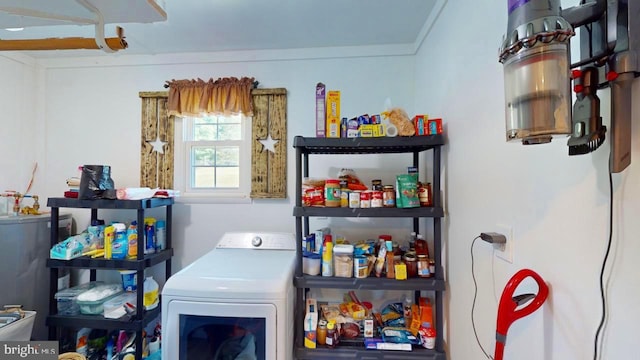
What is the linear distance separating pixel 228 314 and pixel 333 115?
113cm

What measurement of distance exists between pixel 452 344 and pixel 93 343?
2.43 metres

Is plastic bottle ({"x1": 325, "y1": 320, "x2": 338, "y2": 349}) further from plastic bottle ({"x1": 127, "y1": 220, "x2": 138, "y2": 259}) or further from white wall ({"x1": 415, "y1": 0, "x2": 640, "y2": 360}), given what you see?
plastic bottle ({"x1": 127, "y1": 220, "x2": 138, "y2": 259})

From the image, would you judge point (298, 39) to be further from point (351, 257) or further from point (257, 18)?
point (351, 257)

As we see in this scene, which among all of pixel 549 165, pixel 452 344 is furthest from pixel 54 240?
pixel 549 165

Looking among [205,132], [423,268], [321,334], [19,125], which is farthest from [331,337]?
[19,125]

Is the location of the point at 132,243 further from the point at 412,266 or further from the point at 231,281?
the point at 412,266

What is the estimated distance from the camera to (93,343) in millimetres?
1926

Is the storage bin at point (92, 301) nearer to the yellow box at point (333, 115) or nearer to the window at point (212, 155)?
the window at point (212, 155)

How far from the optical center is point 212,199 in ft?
7.03

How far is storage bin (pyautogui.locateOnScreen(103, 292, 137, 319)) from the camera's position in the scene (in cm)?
175

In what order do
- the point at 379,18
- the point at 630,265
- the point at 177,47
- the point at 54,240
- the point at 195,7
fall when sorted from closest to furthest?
1. the point at 630,265
2. the point at 195,7
3. the point at 379,18
4. the point at 54,240
5. the point at 177,47

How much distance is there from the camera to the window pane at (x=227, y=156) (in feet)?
7.25

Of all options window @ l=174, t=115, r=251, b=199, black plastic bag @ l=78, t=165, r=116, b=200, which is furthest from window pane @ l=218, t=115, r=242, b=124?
black plastic bag @ l=78, t=165, r=116, b=200

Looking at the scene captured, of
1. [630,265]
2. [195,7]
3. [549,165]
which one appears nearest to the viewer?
[630,265]
